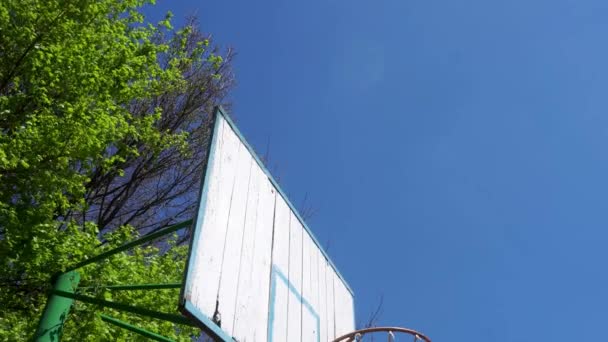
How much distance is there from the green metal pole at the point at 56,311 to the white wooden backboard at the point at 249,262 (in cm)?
262

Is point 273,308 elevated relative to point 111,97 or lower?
lower

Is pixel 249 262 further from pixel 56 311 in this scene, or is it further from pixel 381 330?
pixel 56 311

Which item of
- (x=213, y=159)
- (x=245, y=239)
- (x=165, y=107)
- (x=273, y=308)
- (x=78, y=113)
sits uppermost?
(x=165, y=107)

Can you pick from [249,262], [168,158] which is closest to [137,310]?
[249,262]

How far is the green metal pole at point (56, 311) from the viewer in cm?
581

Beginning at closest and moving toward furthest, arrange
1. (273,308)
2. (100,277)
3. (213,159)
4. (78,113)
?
(213,159) < (273,308) < (78,113) < (100,277)

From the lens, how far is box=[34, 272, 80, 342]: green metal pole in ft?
19.1

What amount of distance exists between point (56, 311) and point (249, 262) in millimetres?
2887

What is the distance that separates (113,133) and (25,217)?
157cm

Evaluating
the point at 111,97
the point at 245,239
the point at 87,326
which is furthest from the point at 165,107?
the point at 245,239

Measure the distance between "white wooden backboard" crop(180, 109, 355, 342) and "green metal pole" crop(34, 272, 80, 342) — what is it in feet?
8.59

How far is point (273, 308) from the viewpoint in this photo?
4.60 metres

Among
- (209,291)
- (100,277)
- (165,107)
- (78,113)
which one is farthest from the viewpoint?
(165,107)

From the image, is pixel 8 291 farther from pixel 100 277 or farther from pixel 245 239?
pixel 245 239
